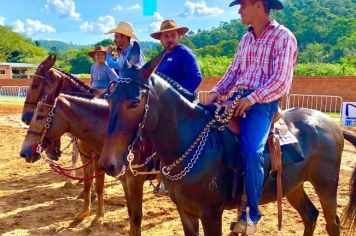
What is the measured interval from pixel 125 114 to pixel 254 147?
3.87ft

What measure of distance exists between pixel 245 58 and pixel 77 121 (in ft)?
7.80

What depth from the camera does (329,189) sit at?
172 inches

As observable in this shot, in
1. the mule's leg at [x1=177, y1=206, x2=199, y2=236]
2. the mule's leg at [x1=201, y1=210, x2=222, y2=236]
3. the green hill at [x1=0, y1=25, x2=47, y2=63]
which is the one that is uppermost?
the green hill at [x1=0, y1=25, x2=47, y2=63]

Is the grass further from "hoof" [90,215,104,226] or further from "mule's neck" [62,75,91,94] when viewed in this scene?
"mule's neck" [62,75,91,94]

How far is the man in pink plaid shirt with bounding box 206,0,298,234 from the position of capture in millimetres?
3359

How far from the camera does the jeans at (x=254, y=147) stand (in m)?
3.33

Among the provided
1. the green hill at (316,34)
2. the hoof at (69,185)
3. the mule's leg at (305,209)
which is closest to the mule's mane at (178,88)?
the mule's leg at (305,209)

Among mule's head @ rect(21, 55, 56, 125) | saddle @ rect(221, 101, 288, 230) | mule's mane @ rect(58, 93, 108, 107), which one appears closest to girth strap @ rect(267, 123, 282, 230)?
saddle @ rect(221, 101, 288, 230)

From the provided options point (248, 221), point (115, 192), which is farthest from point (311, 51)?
point (248, 221)

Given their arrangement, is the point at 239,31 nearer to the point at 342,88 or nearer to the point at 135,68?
the point at 342,88

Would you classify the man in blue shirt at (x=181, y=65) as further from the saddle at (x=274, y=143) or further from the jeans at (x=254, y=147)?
the jeans at (x=254, y=147)

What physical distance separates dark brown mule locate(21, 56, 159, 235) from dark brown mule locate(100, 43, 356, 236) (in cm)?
135

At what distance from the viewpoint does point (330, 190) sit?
4.37 m

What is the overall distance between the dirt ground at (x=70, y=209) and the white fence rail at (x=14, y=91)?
22342 millimetres
